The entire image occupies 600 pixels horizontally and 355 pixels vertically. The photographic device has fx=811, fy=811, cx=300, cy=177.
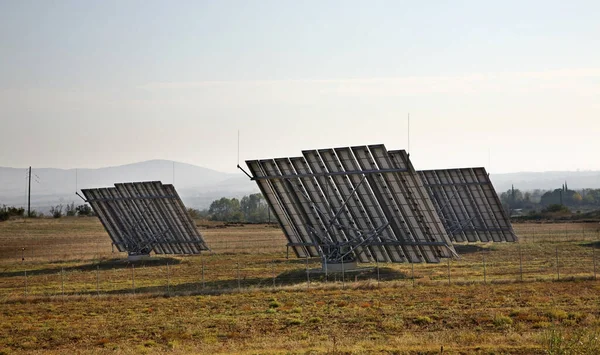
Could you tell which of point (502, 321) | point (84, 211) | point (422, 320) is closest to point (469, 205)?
point (422, 320)

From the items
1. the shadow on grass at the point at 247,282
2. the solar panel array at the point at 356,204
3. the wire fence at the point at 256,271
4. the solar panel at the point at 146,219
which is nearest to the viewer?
the shadow on grass at the point at 247,282

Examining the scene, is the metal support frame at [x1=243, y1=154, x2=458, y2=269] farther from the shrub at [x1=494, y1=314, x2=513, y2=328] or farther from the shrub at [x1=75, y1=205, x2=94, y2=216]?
the shrub at [x1=75, y1=205, x2=94, y2=216]

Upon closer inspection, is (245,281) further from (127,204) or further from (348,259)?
(127,204)

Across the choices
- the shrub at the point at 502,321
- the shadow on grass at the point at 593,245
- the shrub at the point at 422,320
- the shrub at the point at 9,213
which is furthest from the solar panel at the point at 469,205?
the shrub at the point at 9,213

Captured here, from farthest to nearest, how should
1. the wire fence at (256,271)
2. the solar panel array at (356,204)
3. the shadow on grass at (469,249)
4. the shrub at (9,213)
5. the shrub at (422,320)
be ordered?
the shrub at (9,213) → the shadow on grass at (469,249) → the solar panel array at (356,204) → the wire fence at (256,271) → the shrub at (422,320)

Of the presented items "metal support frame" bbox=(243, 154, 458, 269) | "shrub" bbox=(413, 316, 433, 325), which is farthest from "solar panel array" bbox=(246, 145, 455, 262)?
"shrub" bbox=(413, 316, 433, 325)

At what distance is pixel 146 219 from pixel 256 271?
Answer: 16399 mm

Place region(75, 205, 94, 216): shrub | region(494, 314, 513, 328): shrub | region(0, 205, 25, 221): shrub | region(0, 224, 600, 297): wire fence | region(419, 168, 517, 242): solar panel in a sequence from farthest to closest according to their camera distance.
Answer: region(75, 205, 94, 216): shrub → region(0, 205, 25, 221): shrub → region(419, 168, 517, 242): solar panel → region(0, 224, 600, 297): wire fence → region(494, 314, 513, 328): shrub

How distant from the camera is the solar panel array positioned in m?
45.4

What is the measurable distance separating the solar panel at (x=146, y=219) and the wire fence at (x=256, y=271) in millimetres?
1409

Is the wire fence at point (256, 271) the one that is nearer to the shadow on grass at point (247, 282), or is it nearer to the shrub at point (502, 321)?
the shadow on grass at point (247, 282)

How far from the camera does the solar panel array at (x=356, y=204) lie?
45375mm

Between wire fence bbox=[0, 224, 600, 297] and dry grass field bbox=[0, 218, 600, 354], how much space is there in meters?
0.15

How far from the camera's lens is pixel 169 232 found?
66562mm
